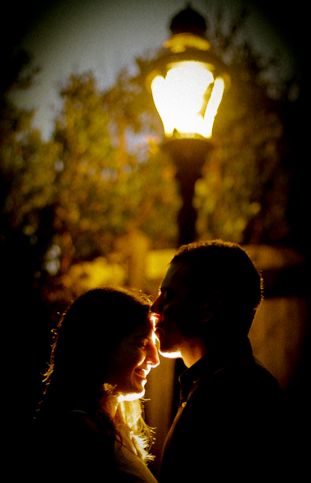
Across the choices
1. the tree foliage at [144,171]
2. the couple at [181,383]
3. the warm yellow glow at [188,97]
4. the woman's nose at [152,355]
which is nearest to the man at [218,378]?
the couple at [181,383]

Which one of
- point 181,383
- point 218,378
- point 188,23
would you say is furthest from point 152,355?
point 188,23

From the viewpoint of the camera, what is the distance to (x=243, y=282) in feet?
8.95

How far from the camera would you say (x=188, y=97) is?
368 cm

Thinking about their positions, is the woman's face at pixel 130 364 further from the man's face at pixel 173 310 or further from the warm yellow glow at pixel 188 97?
the warm yellow glow at pixel 188 97

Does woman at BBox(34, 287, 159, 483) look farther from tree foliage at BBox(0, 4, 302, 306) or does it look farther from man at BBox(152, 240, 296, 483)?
tree foliage at BBox(0, 4, 302, 306)

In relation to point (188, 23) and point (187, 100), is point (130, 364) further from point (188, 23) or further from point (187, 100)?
point (188, 23)

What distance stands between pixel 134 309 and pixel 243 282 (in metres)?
0.74

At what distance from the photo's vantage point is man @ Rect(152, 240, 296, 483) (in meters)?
2.14

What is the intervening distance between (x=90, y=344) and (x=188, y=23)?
9.51ft

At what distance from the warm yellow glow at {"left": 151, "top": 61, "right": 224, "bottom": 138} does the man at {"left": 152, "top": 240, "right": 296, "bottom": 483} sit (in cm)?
125

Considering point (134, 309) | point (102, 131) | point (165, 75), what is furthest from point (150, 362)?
point (102, 131)

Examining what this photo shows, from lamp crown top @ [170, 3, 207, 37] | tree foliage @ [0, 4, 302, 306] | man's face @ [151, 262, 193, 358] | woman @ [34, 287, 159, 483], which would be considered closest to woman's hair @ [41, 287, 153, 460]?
woman @ [34, 287, 159, 483]

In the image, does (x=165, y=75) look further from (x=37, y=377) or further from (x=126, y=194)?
(x=126, y=194)

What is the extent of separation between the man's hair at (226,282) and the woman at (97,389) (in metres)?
0.46
